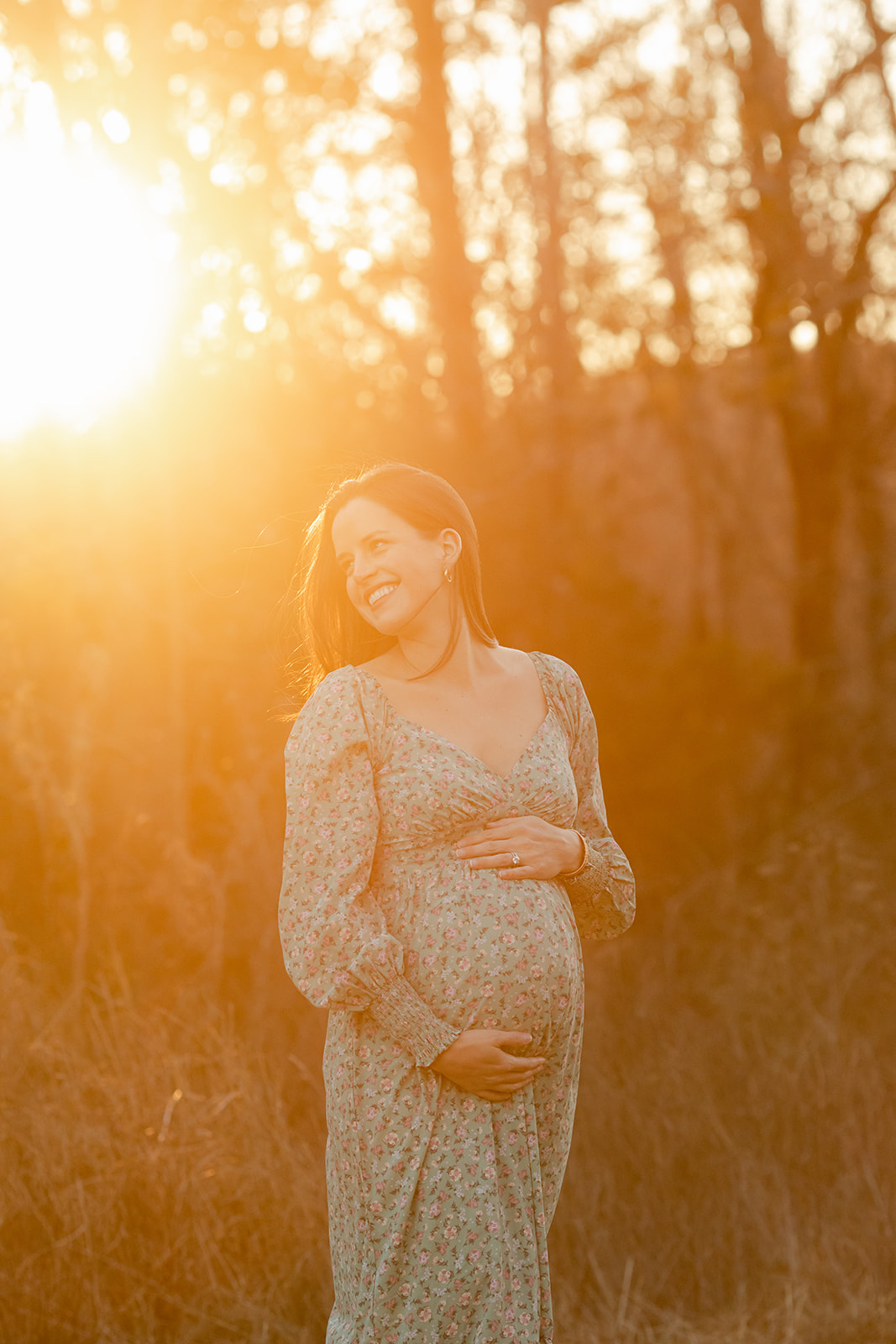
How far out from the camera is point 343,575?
2604mm

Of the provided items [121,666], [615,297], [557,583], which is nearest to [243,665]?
[121,666]

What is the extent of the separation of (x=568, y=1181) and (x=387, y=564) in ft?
9.87

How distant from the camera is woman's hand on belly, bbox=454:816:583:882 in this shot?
237cm

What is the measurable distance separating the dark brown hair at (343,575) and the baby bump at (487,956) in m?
0.45

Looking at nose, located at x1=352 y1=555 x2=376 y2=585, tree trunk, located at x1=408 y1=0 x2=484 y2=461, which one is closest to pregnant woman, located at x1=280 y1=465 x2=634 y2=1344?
nose, located at x1=352 y1=555 x2=376 y2=585

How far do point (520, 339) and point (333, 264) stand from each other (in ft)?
4.80

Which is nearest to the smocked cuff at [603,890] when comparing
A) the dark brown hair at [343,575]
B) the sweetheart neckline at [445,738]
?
the sweetheart neckline at [445,738]

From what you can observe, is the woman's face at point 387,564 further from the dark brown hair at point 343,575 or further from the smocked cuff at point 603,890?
the smocked cuff at point 603,890

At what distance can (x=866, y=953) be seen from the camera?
6.21 meters

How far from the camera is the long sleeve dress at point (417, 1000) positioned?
2275 mm

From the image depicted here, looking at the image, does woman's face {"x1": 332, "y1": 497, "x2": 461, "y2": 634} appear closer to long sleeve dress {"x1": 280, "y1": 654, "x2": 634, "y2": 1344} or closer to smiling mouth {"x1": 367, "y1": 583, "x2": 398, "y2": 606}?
smiling mouth {"x1": 367, "y1": 583, "x2": 398, "y2": 606}

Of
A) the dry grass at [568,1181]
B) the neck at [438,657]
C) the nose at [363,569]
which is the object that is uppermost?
the nose at [363,569]

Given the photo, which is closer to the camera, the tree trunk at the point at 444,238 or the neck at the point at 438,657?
the neck at the point at 438,657

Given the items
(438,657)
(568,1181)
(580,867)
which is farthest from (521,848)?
(568,1181)
